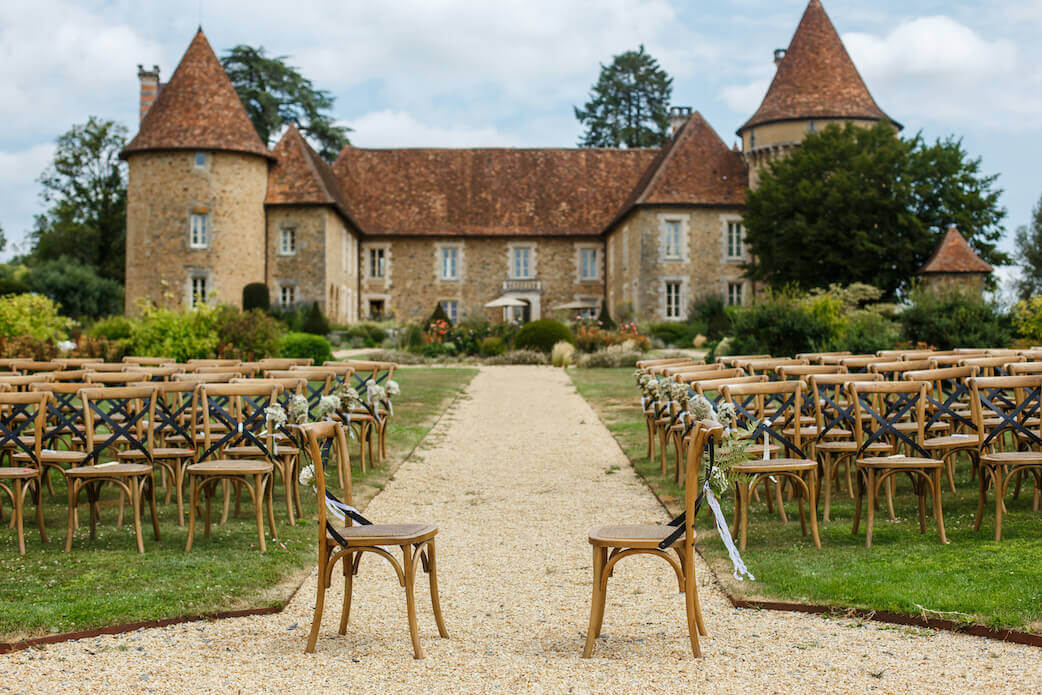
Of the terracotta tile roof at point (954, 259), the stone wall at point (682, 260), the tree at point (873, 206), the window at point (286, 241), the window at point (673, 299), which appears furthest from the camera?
the window at point (673, 299)

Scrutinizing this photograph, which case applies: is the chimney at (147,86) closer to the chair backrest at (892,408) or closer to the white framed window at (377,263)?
the white framed window at (377,263)

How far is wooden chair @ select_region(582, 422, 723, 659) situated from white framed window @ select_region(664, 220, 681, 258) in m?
28.8

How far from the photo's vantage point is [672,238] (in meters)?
32.8

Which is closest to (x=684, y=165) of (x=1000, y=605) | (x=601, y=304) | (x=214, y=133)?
(x=601, y=304)

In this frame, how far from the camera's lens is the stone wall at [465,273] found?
3672 centimetres

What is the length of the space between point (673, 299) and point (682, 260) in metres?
1.34

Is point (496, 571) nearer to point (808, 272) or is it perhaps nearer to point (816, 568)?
point (816, 568)

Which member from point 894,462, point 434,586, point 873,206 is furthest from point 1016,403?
point 873,206

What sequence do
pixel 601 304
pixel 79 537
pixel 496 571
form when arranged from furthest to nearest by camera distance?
1. pixel 601 304
2. pixel 79 537
3. pixel 496 571

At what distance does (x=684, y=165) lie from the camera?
3350 centimetres

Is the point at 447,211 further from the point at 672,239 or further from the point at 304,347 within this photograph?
the point at 304,347

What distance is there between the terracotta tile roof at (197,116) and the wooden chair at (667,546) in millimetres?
28921

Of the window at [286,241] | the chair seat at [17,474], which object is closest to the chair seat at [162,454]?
the chair seat at [17,474]

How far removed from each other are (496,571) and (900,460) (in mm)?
2518
